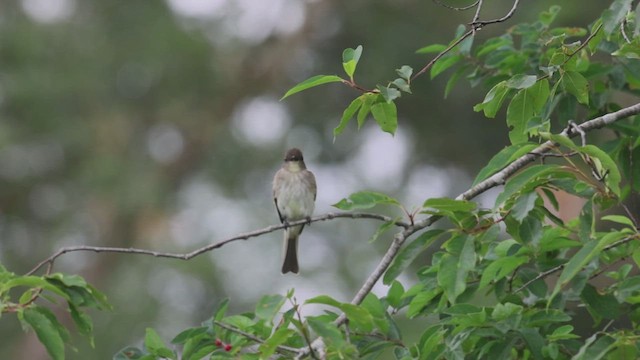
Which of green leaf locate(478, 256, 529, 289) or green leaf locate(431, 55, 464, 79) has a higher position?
green leaf locate(431, 55, 464, 79)

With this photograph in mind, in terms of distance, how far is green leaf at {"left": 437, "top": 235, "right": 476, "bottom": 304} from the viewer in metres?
2.62

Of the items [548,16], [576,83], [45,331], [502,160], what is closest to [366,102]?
[502,160]

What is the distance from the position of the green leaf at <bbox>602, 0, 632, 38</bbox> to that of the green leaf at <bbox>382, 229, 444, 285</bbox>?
0.59 m

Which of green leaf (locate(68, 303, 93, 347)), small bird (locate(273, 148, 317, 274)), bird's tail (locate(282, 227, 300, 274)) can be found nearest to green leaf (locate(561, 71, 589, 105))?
green leaf (locate(68, 303, 93, 347))

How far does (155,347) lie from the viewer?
2.89m

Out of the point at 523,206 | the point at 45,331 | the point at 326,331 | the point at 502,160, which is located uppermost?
the point at 45,331

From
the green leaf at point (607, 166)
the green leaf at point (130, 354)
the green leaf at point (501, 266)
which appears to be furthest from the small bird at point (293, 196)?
the green leaf at point (607, 166)

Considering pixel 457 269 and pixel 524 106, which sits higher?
pixel 524 106

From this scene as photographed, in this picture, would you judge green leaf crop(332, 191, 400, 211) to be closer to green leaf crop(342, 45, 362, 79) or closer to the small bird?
green leaf crop(342, 45, 362, 79)

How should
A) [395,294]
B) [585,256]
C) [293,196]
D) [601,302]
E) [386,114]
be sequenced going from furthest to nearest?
[293,196], [395,294], [601,302], [386,114], [585,256]

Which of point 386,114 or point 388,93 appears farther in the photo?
point 386,114

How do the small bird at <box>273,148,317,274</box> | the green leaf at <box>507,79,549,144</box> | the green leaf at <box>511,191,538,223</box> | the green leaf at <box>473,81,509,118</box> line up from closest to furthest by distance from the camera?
1. the green leaf at <box>511,191,538,223</box>
2. the green leaf at <box>473,81,509,118</box>
3. the green leaf at <box>507,79,549,144</box>
4. the small bird at <box>273,148,317,274</box>

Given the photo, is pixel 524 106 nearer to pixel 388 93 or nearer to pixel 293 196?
pixel 388 93

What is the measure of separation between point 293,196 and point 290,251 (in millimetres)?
455
